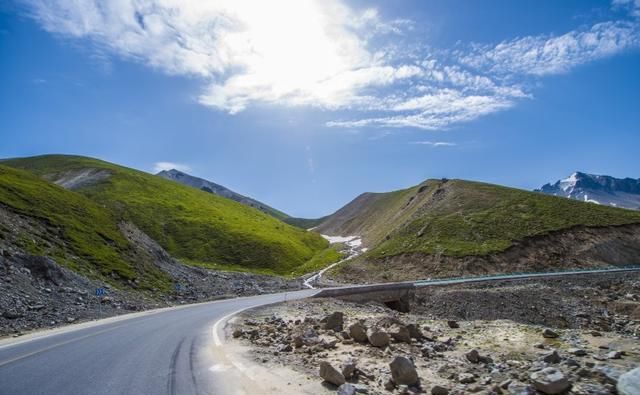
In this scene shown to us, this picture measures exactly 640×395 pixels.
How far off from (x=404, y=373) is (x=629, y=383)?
5.12 meters

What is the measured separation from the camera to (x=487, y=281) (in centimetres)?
5438

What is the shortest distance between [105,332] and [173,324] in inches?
160

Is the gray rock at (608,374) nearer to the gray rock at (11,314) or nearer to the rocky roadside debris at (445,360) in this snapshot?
the rocky roadside debris at (445,360)

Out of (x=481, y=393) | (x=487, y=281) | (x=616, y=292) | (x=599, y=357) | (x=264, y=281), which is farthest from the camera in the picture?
(x=264, y=281)

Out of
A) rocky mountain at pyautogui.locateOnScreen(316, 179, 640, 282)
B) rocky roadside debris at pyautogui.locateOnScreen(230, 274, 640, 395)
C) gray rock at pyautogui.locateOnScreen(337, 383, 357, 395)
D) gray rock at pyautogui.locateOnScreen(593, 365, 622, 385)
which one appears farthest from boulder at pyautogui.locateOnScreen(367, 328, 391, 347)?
rocky mountain at pyautogui.locateOnScreen(316, 179, 640, 282)

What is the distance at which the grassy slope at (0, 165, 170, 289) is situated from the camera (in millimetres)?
40688

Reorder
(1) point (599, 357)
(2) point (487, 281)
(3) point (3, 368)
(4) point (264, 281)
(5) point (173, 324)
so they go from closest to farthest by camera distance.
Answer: (3) point (3, 368), (1) point (599, 357), (5) point (173, 324), (2) point (487, 281), (4) point (264, 281)

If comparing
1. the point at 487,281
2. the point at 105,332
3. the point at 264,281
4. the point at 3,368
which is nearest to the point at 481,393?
the point at 3,368

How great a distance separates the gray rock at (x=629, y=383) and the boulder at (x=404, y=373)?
4.60 m

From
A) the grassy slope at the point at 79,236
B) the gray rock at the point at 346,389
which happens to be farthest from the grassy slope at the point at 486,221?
the gray rock at the point at 346,389

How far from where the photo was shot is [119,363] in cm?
1248

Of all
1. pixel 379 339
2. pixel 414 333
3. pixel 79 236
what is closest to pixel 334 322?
pixel 414 333

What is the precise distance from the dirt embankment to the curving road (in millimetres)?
62592

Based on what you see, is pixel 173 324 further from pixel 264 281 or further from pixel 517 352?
pixel 264 281
